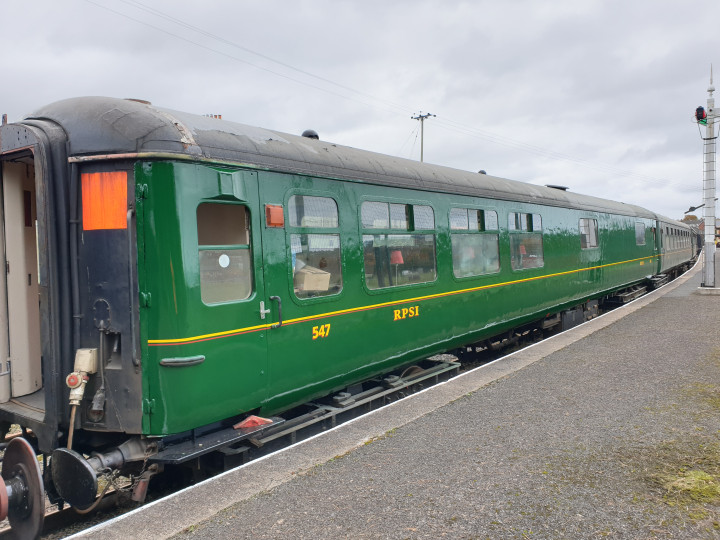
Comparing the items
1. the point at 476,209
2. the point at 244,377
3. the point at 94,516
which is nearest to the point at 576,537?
the point at 244,377

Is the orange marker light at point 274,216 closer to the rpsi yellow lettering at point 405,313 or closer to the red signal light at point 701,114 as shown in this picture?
the rpsi yellow lettering at point 405,313

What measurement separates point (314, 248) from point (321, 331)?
0.77 metres

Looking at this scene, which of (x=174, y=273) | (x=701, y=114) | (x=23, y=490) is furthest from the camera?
(x=701, y=114)

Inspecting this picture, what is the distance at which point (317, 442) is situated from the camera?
4500mm

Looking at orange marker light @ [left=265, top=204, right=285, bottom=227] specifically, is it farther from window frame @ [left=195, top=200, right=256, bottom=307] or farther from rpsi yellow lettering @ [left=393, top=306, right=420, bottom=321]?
rpsi yellow lettering @ [left=393, top=306, right=420, bottom=321]

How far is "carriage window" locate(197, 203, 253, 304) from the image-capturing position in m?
4.07

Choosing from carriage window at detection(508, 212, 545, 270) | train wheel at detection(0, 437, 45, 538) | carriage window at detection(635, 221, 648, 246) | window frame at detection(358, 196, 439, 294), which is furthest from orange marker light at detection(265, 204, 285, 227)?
carriage window at detection(635, 221, 648, 246)

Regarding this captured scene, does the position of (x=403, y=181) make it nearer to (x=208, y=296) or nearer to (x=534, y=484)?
(x=208, y=296)

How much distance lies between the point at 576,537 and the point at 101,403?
3.24 m

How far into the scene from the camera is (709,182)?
54.1 ft

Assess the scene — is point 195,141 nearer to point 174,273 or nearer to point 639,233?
point 174,273

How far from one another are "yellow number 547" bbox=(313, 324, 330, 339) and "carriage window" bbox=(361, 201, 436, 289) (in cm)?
77

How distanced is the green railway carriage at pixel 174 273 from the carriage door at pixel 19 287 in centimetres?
1

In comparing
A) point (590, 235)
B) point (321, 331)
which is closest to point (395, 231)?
point (321, 331)
